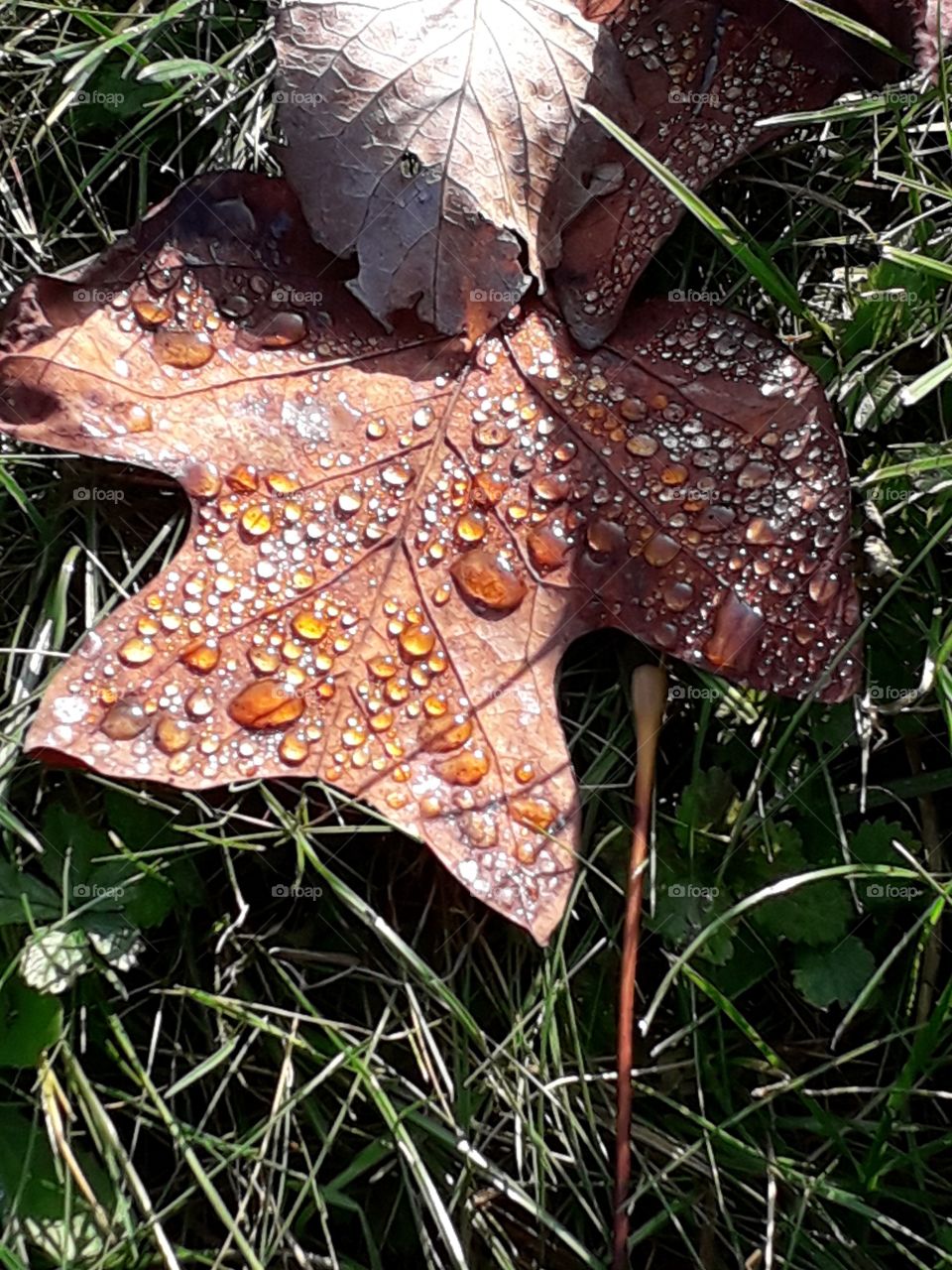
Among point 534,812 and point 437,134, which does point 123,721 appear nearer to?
point 534,812

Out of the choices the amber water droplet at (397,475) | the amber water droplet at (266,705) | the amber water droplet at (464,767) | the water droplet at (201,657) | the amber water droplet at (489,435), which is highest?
the amber water droplet at (489,435)

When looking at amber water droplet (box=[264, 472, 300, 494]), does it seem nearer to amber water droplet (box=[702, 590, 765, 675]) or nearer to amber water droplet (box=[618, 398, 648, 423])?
amber water droplet (box=[618, 398, 648, 423])

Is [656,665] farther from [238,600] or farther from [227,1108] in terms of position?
[227,1108]

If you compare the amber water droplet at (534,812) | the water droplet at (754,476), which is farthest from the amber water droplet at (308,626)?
the water droplet at (754,476)

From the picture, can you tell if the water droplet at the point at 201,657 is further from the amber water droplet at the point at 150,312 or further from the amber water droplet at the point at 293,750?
the amber water droplet at the point at 150,312

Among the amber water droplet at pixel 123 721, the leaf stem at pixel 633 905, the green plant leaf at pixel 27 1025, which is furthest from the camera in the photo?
the green plant leaf at pixel 27 1025

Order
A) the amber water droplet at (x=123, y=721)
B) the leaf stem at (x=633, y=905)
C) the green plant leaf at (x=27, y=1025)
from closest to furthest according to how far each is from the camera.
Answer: the amber water droplet at (x=123, y=721), the leaf stem at (x=633, y=905), the green plant leaf at (x=27, y=1025)

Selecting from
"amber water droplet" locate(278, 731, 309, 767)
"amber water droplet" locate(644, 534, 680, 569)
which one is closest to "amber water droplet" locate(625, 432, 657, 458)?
"amber water droplet" locate(644, 534, 680, 569)

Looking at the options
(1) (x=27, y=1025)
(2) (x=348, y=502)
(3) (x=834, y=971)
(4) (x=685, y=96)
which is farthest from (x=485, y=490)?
(1) (x=27, y=1025)
